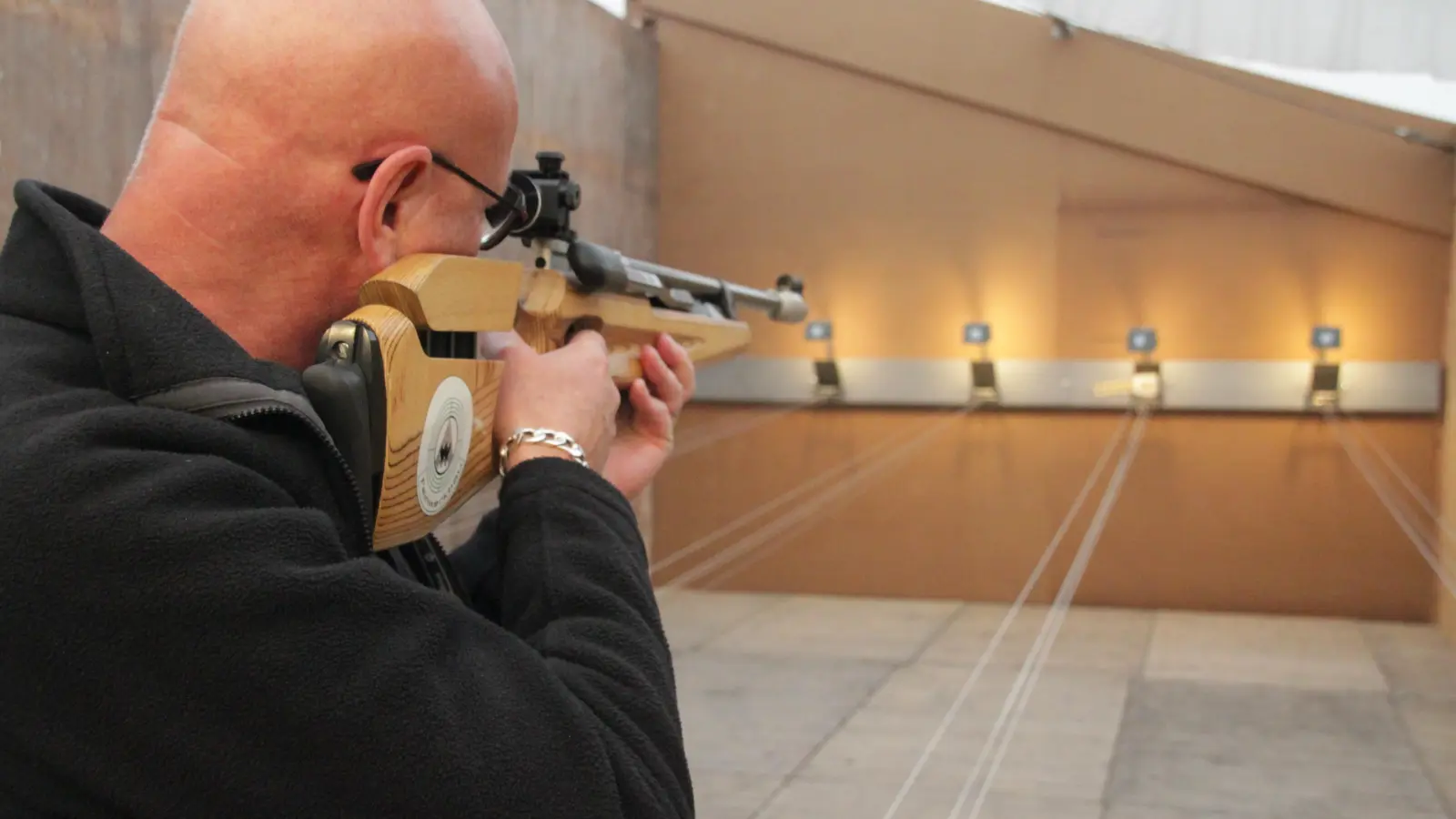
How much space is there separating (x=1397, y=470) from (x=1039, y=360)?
920 mm

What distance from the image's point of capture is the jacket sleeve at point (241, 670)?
1.50 feet

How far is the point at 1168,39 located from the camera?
9.60ft

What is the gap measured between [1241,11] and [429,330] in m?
2.54

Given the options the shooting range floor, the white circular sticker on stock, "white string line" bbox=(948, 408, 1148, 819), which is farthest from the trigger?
"white string line" bbox=(948, 408, 1148, 819)

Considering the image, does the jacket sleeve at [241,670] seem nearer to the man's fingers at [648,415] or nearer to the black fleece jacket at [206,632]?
the black fleece jacket at [206,632]

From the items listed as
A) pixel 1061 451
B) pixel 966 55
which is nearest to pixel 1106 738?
pixel 1061 451

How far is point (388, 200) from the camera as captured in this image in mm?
617

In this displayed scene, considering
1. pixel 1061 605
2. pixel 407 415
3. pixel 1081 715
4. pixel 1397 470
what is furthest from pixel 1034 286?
pixel 407 415

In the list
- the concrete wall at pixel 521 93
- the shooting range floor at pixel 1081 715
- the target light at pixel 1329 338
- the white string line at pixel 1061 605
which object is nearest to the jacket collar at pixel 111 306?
the concrete wall at pixel 521 93

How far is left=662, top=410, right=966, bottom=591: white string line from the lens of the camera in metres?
3.67

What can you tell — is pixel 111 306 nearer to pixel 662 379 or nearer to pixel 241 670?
pixel 241 670

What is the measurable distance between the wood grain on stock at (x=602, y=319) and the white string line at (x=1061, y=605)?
4.20 ft

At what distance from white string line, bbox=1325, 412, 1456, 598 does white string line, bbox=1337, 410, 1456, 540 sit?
34mm

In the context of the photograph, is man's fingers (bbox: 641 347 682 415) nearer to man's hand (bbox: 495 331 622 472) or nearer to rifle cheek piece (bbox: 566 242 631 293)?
rifle cheek piece (bbox: 566 242 631 293)
